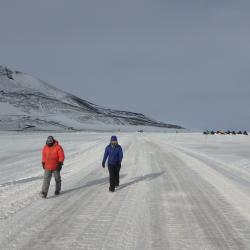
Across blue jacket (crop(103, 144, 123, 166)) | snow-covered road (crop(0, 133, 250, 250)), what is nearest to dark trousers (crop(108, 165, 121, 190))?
blue jacket (crop(103, 144, 123, 166))

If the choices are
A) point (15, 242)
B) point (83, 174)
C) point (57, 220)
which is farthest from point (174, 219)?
point (83, 174)

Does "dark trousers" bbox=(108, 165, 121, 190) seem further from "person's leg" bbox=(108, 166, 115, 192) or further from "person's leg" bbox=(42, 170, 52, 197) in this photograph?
"person's leg" bbox=(42, 170, 52, 197)

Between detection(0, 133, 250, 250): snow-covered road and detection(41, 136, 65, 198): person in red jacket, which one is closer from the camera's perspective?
detection(0, 133, 250, 250): snow-covered road

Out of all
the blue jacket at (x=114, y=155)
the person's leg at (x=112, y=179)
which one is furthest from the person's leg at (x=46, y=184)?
the blue jacket at (x=114, y=155)

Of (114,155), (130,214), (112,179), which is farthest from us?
(114,155)

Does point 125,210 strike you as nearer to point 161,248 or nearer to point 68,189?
point 161,248

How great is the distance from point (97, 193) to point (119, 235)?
4.84 metres

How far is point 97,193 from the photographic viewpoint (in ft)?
40.7

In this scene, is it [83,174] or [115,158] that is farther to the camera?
[83,174]

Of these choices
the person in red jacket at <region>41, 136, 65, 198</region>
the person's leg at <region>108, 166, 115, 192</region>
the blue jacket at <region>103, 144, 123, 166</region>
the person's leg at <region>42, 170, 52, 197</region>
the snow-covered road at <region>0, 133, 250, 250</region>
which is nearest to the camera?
the snow-covered road at <region>0, 133, 250, 250</region>

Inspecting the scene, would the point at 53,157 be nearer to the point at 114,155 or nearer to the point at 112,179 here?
the point at 112,179

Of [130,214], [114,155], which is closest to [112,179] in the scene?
[114,155]

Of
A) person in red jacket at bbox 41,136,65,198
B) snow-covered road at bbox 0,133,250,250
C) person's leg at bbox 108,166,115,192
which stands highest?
person in red jacket at bbox 41,136,65,198

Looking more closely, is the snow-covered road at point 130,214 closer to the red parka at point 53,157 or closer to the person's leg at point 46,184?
the person's leg at point 46,184
